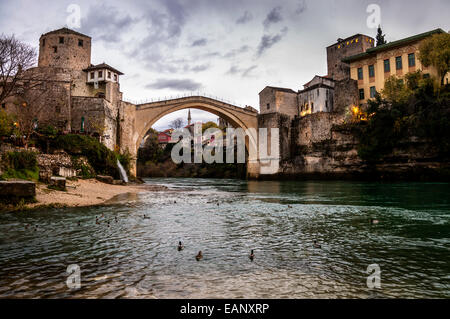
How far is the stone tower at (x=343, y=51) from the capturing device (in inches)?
1736

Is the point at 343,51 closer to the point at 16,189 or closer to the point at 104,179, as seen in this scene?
the point at 104,179

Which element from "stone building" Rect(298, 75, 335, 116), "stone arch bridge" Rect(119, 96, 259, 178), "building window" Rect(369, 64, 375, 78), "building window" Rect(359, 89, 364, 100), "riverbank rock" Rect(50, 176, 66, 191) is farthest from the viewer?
"stone building" Rect(298, 75, 335, 116)

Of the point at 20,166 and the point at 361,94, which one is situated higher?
the point at 361,94

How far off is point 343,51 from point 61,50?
37459 millimetres

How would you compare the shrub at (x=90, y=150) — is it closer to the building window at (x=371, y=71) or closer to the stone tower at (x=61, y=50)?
the stone tower at (x=61, y=50)

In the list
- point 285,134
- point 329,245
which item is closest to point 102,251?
point 329,245

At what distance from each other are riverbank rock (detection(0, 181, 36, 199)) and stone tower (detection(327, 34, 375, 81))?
4414cm

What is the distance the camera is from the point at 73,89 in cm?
3491

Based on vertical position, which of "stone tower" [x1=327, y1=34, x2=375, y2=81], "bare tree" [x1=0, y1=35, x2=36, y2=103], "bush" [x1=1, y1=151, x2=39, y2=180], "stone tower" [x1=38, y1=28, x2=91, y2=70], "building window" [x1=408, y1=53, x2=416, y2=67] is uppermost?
"stone tower" [x1=327, y1=34, x2=375, y2=81]

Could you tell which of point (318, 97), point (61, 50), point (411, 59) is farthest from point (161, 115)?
point (411, 59)

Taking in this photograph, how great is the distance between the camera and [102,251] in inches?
192

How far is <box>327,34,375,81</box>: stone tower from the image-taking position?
4409 centimetres

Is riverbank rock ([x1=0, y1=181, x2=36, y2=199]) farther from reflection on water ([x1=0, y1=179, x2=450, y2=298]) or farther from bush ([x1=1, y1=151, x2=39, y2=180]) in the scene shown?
bush ([x1=1, y1=151, x2=39, y2=180])

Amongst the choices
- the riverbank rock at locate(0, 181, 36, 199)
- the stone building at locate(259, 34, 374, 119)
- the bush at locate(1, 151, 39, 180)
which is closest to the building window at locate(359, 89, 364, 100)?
the stone building at locate(259, 34, 374, 119)
